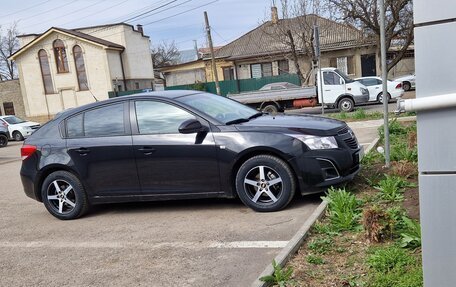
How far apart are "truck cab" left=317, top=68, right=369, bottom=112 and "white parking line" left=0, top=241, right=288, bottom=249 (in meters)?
16.4

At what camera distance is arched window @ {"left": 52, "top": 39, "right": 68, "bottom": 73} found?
39.9 meters

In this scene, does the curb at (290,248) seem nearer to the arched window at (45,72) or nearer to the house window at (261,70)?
the house window at (261,70)

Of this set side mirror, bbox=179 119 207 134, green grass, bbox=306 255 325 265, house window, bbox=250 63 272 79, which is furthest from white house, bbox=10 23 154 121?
green grass, bbox=306 255 325 265

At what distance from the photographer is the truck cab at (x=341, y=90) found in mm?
20361

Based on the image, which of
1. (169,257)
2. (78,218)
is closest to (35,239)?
(78,218)

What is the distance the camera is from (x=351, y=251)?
3.91 metres

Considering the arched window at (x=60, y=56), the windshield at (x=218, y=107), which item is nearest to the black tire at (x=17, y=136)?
the arched window at (x=60, y=56)

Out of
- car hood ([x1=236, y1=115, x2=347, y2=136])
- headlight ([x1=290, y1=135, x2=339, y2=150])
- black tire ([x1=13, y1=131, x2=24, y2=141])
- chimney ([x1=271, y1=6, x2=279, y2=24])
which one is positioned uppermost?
chimney ([x1=271, y1=6, x2=279, y2=24])

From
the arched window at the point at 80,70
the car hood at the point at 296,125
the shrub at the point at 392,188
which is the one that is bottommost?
the shrub at the point at 392,188

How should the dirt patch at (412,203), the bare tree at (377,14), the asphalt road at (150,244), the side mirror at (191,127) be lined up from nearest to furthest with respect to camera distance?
the asphalt road at (150,244) < the dirt patch at (412,203) < the side mirror at (191,127) < the bare tree at (377,14)

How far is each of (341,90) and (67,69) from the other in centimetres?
2814

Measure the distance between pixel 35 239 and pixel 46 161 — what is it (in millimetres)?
1196

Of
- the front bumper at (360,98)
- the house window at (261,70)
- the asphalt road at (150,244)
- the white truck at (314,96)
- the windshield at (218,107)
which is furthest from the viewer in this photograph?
the house window at (261,70)

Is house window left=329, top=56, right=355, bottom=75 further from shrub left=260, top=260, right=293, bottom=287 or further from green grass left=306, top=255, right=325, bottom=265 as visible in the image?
shrub left=260, top=260, right=293, bottom=287
